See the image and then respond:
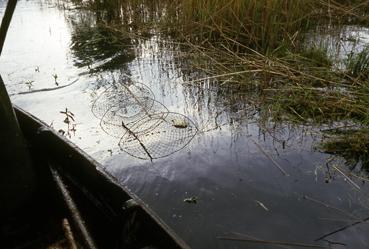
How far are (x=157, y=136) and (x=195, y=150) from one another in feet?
1.51

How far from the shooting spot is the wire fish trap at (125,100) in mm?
4223

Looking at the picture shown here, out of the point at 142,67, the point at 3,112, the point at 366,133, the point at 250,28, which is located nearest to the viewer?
the point at 3,112

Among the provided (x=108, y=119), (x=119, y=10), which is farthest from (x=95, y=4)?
(x=108, y=119)

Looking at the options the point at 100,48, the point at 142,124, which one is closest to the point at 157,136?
the point at 142,124

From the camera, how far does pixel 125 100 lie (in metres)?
4.50

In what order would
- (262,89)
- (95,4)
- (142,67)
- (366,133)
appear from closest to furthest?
(366,133)
(262,89)
(142,67)
(95,4)

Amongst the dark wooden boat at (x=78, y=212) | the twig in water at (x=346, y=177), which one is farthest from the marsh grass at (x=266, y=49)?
the dark wooden boat at (x=78, y=212)

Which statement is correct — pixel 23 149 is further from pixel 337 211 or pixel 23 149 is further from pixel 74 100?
pixel 74 100

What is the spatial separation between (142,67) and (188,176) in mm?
2980

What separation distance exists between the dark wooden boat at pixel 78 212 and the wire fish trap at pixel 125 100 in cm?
165

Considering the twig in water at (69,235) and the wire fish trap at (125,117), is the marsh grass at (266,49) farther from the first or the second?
the twig in water at (69,235)

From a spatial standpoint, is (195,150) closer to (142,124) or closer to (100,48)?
(142,124)

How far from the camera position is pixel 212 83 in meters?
4.95

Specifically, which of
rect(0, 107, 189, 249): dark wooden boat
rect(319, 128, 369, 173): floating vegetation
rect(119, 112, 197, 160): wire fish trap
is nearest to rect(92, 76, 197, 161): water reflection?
rect(119, 112, 197, 160): wire fish trap
